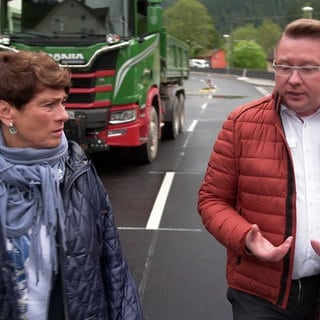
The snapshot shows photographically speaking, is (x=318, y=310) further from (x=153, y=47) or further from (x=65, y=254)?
(x=153, y=47)

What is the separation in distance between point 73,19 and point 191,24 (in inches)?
4527

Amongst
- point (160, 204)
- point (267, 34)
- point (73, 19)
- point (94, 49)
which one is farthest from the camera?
point (267, 34)

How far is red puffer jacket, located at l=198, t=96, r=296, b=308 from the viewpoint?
2115mm

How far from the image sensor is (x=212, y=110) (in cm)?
2044

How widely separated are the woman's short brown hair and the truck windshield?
6.00 metres

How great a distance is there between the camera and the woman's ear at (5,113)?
198cm

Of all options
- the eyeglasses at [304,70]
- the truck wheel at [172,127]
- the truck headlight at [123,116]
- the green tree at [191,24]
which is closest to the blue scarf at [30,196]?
the eyeglasses at [304,70]

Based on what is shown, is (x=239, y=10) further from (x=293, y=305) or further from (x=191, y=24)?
(x=293, y=305)

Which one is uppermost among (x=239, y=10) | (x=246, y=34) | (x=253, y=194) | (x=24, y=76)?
(x=24, y=76)

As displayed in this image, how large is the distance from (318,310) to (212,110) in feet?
60.4

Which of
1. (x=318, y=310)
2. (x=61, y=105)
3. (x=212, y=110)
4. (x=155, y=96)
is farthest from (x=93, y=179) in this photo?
(x=212, y=110)

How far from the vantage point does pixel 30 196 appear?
196 cm

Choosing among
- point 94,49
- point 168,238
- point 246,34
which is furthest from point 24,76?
point 246,34

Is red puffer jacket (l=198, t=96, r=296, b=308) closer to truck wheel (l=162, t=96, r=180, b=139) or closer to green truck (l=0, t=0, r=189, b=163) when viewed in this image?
green truck (l=0, t=0, r=189, b=163)
